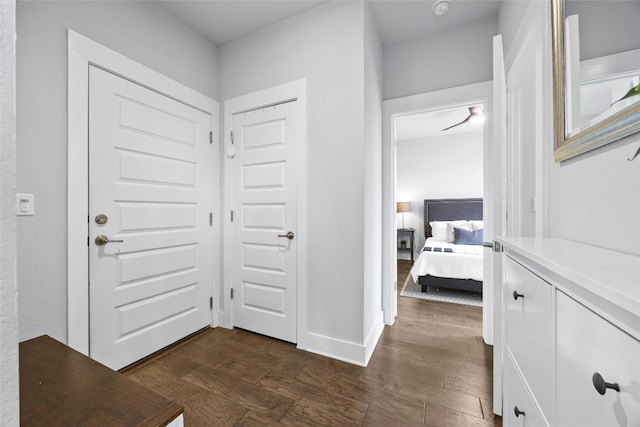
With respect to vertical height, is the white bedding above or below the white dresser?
below

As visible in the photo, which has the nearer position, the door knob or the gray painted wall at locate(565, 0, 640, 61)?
the gray painted wall at locate(565, 0, 640, 61)

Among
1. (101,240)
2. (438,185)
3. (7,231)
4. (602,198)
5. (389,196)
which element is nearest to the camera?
(7,231)

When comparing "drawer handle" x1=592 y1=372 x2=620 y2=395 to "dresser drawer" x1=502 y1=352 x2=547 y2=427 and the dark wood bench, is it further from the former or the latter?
the dark wood bench

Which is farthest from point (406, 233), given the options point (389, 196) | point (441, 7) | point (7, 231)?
point (7, 231)

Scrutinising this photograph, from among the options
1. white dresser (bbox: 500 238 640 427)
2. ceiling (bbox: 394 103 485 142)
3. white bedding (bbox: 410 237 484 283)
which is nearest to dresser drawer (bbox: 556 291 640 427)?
white dresser (bbox: 500 238 640 427)

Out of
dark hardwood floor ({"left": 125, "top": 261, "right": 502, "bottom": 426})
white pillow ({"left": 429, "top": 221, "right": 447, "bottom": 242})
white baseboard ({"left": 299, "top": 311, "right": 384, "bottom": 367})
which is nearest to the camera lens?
dark hardwood floor ({"left": 125, "top": 261, "right": 502, "bottom": 426})

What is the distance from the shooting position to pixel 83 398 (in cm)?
73

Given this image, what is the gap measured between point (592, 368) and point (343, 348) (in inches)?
68.3

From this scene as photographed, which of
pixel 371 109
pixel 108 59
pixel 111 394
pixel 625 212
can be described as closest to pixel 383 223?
pixel 371 109

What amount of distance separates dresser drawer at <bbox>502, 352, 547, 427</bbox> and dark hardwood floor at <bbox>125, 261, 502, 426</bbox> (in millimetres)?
635

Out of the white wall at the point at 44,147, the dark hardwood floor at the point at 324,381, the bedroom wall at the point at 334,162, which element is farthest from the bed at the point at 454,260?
the white wall at the point at 44,147

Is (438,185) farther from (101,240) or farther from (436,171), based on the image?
(101,240)

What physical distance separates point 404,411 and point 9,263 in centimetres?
173

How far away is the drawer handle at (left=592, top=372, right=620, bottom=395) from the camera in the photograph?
352mm
